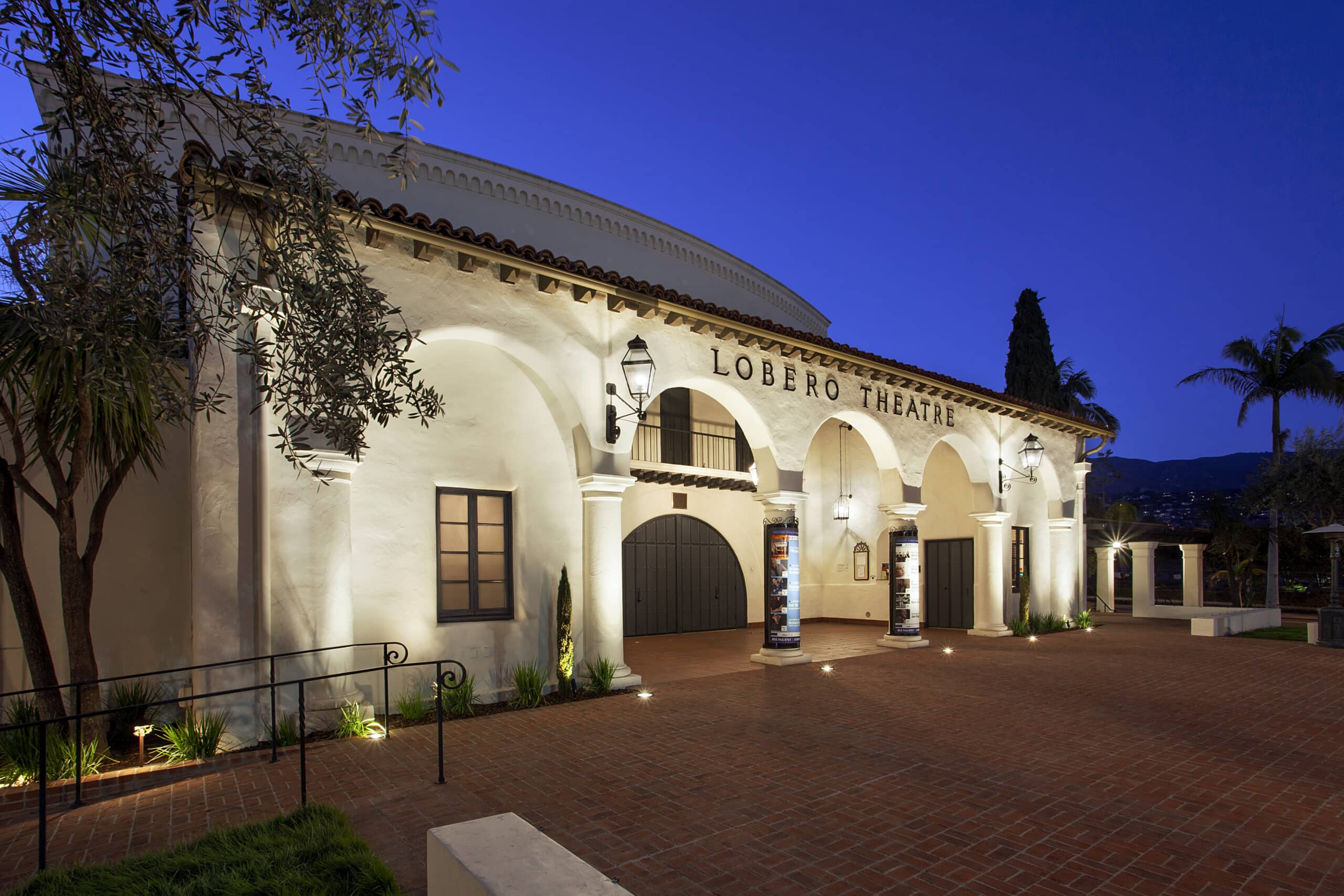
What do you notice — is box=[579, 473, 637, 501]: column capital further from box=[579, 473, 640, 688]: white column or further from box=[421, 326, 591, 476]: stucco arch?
box=[421, 326, 591, 476]: stucco arch

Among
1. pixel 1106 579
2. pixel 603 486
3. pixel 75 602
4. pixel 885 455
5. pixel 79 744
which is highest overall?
pixel 885 455

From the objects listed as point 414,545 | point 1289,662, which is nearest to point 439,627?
point 414,545

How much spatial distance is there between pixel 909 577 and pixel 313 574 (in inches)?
391

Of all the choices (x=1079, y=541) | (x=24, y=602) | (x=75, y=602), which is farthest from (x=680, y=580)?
(x=24, y=602)

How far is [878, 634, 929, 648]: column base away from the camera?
539 inches

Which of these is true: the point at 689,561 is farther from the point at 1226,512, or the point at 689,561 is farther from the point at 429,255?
the point at 1226,512

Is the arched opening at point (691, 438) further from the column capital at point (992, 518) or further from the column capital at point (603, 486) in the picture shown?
the column capital at point (603, 486)

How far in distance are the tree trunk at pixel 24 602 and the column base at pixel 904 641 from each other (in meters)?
11.6

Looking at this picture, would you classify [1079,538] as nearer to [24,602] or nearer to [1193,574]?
[1193,574]

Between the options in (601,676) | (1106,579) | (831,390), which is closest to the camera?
(601,676)

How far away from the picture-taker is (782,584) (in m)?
11.7

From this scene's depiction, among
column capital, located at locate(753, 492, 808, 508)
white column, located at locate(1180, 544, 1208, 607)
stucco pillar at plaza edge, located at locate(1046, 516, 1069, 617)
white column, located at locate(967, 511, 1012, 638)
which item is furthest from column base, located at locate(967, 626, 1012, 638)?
white column, located at locate(1180, 544, 1208, 607)

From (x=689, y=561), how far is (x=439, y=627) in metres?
8.60

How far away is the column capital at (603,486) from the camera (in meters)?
9.61
